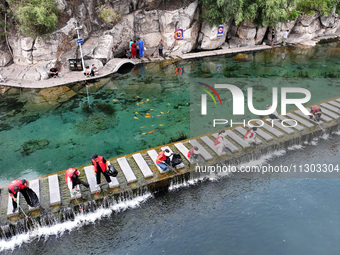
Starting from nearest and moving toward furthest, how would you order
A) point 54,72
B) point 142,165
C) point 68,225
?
point 68,225, point 142,165, point 54,72

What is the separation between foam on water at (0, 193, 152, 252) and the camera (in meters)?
9.70

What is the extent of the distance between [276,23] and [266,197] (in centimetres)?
2329

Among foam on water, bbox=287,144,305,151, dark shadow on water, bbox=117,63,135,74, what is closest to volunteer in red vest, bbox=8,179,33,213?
foam on water, bbox=287,144,305,151

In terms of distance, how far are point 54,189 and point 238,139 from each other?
8.99 m

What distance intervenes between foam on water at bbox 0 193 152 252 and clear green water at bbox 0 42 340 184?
3.36 meters

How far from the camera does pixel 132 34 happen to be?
89.4 feet

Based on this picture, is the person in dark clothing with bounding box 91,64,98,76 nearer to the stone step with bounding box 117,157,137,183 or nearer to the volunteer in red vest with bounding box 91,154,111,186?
the stone step with bounding box 117,157,137,183

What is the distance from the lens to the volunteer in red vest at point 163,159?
Answer: 1166 cm

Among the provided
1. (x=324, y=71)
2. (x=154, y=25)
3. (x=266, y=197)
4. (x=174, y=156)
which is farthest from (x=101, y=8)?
(x=266, y=197)

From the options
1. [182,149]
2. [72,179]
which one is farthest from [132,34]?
[72,179]

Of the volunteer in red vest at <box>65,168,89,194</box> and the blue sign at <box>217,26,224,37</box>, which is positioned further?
the blue sign at <box>217,26,224,37</box>

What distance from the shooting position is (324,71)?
76.7 ft

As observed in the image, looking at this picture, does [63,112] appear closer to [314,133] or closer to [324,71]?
[314,133]

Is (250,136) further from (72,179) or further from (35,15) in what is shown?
(35,15)
